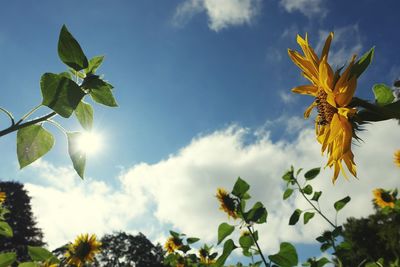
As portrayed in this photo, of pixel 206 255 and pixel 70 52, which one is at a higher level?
pixel 206 255

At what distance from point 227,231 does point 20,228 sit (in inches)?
1618

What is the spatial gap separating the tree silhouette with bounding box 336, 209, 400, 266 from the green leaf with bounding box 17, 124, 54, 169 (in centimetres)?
2587

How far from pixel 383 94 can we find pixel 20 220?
42840 mm

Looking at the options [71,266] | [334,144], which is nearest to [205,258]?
[71,266]

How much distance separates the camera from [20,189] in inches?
1515

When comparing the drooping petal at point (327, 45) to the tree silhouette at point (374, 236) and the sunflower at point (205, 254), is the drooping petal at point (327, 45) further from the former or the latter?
the tree silhouette at point (374, 236)

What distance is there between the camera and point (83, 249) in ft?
19.0

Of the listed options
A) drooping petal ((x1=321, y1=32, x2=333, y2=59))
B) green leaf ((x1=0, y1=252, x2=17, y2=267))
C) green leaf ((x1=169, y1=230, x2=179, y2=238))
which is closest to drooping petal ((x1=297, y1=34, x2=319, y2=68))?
drooping petal ((x1=321, y1=32, x2=333, y2=59))

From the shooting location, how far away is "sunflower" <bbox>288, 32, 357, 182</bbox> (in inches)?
36.5

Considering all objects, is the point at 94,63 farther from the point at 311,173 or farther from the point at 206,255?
the point at 206,255

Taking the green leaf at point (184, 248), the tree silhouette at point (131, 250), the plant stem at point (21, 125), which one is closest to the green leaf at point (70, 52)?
the plant stem at point (21, 125)

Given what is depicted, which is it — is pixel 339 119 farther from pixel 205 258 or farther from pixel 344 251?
pixel 205 258

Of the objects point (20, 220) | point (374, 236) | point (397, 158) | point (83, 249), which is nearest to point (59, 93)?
point (83, 249)

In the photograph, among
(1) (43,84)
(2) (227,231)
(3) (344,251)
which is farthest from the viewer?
A: (3) (344,251)
